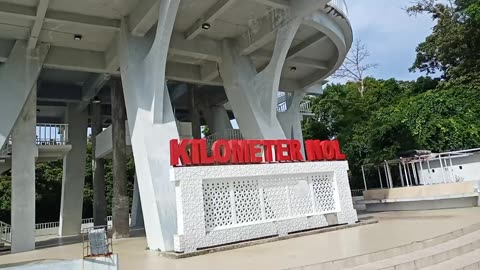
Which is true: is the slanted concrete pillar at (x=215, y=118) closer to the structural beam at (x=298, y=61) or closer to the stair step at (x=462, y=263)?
the structural beam at (x=298, y=61)

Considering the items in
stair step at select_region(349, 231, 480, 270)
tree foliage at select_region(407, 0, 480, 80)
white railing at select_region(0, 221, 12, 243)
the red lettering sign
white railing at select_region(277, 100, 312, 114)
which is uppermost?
tree foliage at select_region(407, 0, 480, 80)

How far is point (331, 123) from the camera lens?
2942cm

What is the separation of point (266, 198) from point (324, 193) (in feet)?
7.43

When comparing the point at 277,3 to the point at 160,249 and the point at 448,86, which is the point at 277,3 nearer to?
the point at 160,249

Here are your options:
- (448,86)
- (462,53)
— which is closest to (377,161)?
(448,86)

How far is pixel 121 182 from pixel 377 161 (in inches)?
528

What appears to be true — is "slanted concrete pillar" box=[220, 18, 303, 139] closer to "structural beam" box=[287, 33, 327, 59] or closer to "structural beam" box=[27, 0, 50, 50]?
"structural beam" box=[287, 33, 327, 59]

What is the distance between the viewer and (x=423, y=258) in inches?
247

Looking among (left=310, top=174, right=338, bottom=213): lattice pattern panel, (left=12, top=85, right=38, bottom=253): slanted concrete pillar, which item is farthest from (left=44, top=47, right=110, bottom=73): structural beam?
(left=310, top=174, right=338, bottom=213): lattice pattern panel

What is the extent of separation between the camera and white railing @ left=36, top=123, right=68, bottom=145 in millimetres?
16141

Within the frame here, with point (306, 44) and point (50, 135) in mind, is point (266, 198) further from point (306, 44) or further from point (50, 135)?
point (50, 135)

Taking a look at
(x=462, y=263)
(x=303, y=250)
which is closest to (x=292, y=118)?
(x=303, y=250)

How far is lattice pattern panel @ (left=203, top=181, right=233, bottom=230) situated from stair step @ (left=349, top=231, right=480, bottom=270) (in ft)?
12.9

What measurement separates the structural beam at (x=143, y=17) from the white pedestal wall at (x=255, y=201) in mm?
5165
